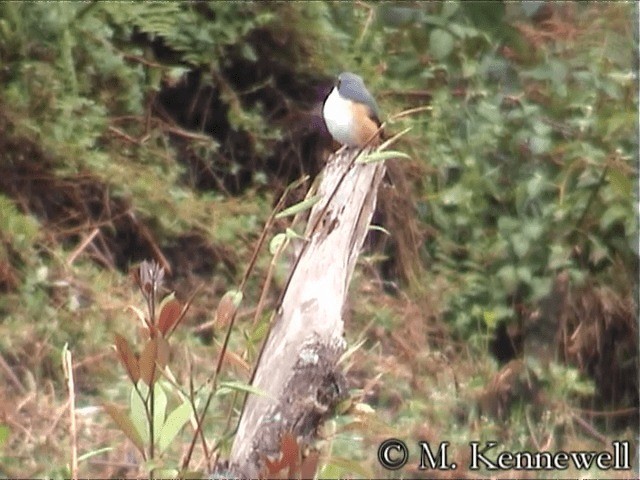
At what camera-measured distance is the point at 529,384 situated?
502 cm

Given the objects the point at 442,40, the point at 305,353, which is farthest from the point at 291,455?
the point at 442,40

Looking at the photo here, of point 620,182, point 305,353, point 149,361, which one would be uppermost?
point 149,361

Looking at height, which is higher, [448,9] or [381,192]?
[448,9]

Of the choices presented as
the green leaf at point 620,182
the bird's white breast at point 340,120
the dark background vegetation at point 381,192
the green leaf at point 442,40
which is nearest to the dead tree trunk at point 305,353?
the bird's white breast at point 340,120

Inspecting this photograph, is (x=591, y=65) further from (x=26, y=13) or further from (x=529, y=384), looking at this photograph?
(x=26, y=13)

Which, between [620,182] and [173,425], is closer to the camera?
[173,425]

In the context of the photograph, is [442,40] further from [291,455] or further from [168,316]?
[291,455]

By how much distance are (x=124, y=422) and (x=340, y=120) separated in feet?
6.90

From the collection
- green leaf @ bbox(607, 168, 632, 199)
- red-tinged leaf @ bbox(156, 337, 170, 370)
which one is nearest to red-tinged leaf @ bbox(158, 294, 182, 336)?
red-tinged leaf @ bbox(156, 337, 170, 370)

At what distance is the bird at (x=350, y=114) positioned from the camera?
127 inches

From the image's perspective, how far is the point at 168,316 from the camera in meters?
1.18

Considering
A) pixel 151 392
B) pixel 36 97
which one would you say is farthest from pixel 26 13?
pixel 151 392

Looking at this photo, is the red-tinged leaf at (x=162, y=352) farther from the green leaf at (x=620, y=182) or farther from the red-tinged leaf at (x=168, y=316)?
the green leaf at (x=620, y=182)

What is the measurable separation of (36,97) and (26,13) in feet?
1.12
